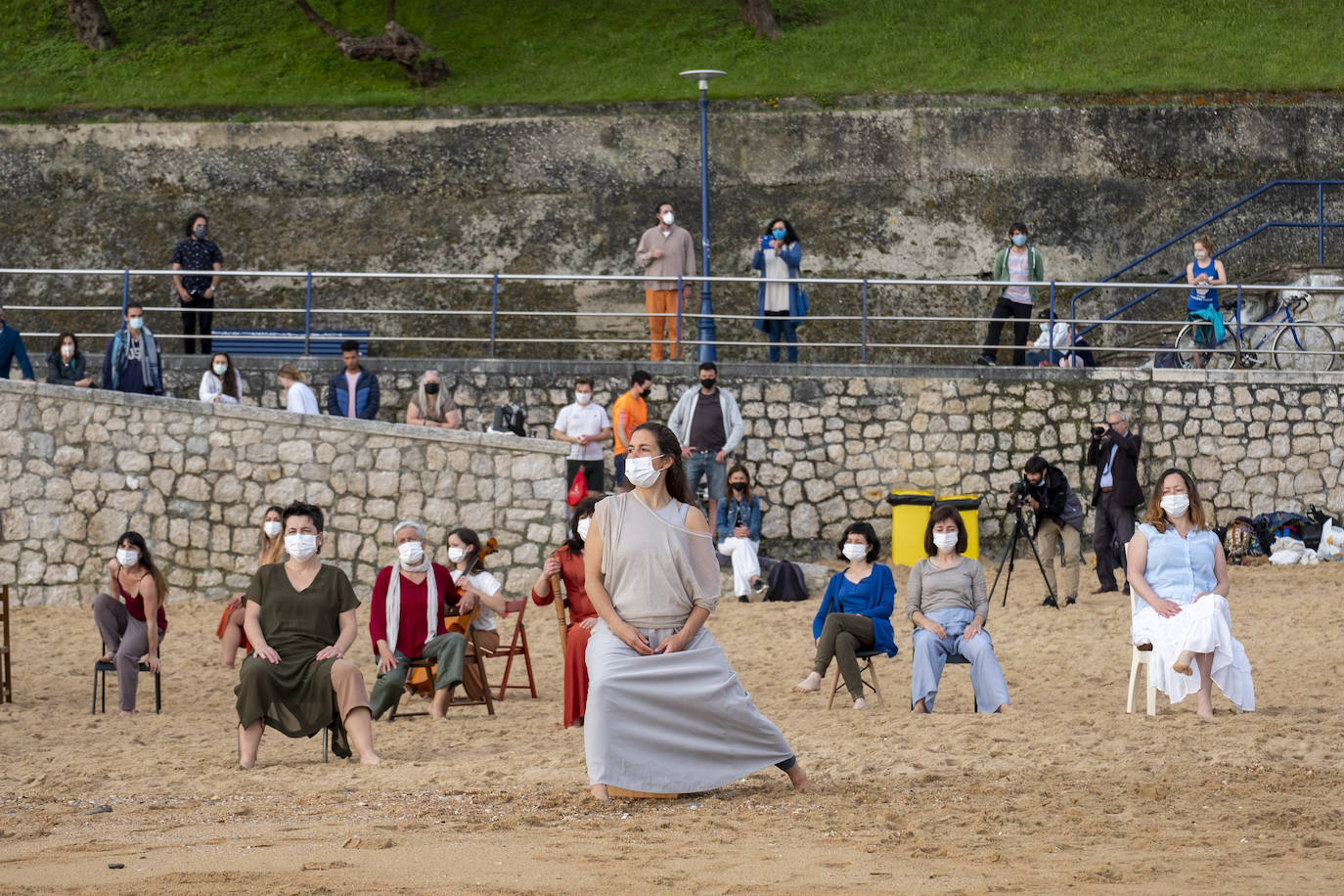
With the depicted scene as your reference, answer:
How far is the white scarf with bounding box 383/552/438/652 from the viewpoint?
9.54 metres

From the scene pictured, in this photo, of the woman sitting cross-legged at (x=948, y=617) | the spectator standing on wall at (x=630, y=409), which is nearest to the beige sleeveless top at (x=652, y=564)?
the woman sitting cross-legged at (x=948, y=617)

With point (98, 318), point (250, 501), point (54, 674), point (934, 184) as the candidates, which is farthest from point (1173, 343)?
point (98, 318)

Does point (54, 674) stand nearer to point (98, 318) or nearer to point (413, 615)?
point (413, 615)

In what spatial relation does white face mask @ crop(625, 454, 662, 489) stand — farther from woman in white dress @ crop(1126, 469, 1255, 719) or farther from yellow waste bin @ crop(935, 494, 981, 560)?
yellow waste bin @ crop(935, 494, 981, 560)

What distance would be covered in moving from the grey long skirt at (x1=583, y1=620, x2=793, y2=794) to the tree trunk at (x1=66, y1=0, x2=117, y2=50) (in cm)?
1989

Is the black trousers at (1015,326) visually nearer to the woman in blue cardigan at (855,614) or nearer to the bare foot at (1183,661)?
the woman in blue cardigan at (855,614)

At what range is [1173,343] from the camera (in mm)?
17578

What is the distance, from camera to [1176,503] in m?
8.68

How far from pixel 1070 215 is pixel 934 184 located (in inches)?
66.0

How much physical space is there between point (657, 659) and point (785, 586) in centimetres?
803

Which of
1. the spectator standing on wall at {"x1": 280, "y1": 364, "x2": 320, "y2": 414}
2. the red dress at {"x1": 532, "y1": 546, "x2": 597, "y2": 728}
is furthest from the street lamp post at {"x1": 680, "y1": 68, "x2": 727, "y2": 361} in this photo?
the red dress at {"x1": 532, "y1": 546, "x2": 597, "y2": 728}

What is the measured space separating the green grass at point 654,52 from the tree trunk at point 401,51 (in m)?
0.19

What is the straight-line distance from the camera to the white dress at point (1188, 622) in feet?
27.7

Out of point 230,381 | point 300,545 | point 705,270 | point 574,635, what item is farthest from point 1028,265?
point 300,545
